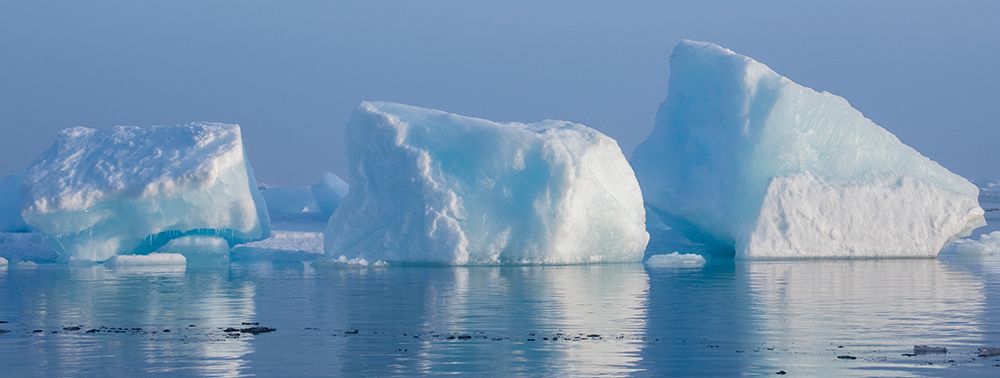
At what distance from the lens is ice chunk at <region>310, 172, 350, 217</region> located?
134ft

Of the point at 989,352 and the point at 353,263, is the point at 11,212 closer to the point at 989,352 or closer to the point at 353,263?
the point at 353,263

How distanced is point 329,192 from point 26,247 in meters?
11.3

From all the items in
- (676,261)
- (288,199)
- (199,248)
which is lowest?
(676,261)

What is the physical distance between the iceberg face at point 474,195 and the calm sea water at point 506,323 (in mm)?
2004

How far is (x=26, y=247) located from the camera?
3123 cm

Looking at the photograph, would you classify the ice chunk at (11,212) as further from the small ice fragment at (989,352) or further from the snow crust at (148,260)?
the small ice fragment at (989,352)

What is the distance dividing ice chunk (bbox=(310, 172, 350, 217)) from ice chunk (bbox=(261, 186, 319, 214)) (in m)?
1.98

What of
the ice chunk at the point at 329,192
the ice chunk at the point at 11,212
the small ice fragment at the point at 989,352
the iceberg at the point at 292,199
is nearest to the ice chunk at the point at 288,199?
the iceberg at the point at 292,199

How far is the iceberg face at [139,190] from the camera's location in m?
25.6

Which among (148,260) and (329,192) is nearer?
(148,260)

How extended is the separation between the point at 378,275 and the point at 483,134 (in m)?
3.62

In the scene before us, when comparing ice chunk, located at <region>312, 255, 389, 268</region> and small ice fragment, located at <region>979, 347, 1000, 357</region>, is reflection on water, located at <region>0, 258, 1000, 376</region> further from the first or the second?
ice chunk, located at <region>312, 255, 389, 268</region>

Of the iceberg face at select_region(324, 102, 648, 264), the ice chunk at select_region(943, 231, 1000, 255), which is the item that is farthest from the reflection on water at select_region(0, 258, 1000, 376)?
the ice chunk at select_region(943, 231, 1000, 255)

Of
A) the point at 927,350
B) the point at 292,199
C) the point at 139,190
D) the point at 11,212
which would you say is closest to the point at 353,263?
the point at 139,190
